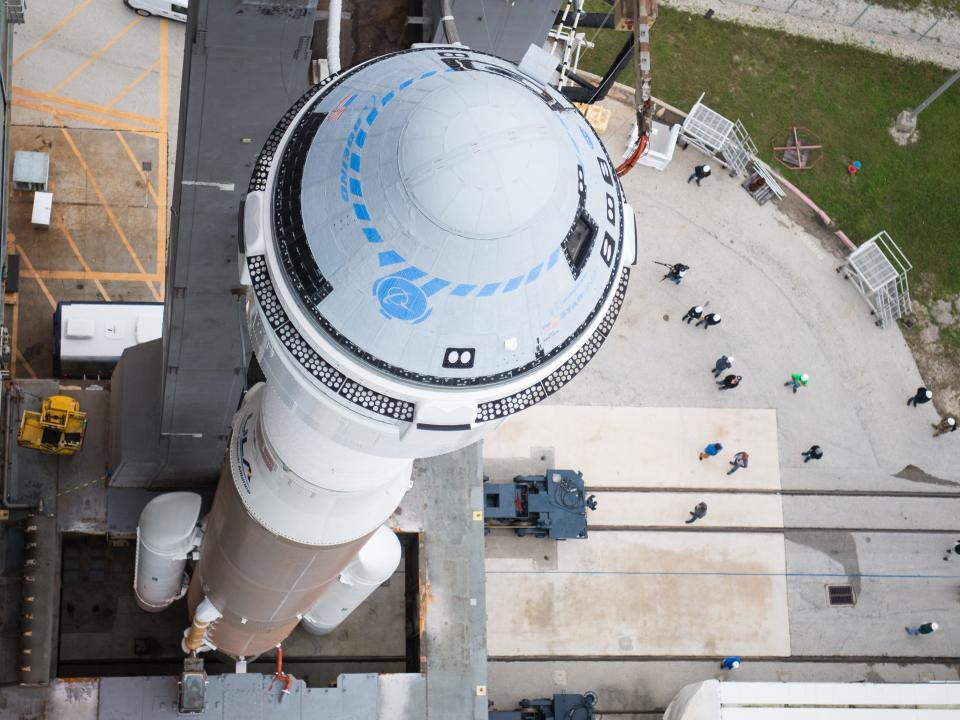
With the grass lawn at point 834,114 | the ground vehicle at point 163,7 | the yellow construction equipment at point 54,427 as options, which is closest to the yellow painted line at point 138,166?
the ground vehicle at point 163,7

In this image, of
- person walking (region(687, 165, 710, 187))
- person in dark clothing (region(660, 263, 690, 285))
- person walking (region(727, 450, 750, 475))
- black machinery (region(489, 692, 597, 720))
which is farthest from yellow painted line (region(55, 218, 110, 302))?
person walking (region(727, 450, 750, 475))

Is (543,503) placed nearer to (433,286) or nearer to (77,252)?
(77,252)

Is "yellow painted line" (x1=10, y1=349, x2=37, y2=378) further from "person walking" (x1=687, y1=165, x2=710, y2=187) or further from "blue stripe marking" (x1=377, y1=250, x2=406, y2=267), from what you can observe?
"blue stripe marking" (x1=377, y1=250, x2=406, y2=267)

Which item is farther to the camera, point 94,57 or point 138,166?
point 94,57

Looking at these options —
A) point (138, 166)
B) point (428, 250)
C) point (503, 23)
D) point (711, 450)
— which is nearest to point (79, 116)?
point (138, 166)

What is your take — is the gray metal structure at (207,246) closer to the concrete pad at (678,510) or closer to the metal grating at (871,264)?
the concrete pad at (678,510)

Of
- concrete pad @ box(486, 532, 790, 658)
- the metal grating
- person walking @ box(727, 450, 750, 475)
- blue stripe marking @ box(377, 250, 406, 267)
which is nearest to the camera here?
blue stripe marking @ box(377, 250, 406, 267)

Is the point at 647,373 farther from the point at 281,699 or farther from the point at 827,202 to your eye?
the point at 281,699
